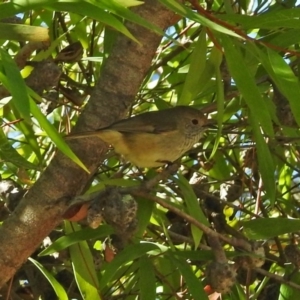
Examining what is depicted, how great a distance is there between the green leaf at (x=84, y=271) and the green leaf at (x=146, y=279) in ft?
0.27

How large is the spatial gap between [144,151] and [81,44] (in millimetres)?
303

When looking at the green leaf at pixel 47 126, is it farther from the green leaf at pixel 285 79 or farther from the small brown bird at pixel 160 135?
the small brown bird at pixel 160 135

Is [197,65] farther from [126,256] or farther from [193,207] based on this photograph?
[126,256]

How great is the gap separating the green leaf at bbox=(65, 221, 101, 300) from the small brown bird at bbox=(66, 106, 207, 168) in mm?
281

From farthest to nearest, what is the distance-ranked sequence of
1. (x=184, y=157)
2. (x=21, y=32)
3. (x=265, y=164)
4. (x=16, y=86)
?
(x=184, y=157), (x=265, y=164), (x=21, y=32), (x=16, y=86)

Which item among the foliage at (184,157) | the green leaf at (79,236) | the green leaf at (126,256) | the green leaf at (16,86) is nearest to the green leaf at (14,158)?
the foliage at (184,157)

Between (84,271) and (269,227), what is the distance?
34cm

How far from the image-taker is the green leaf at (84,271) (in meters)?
1.37


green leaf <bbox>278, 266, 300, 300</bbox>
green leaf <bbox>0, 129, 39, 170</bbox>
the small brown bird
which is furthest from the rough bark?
green leaf <bbox>278, 266, 300, 300</bbox>

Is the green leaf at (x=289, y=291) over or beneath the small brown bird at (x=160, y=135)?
beneath

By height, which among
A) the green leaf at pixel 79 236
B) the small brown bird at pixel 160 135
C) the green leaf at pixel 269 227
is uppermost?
the small brown bird at pixel 160 135

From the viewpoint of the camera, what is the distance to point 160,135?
195 cm

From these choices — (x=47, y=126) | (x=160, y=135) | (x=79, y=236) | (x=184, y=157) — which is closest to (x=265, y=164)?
(x=79, y=236)

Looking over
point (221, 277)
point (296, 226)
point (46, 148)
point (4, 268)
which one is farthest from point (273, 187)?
point (46, 148)
